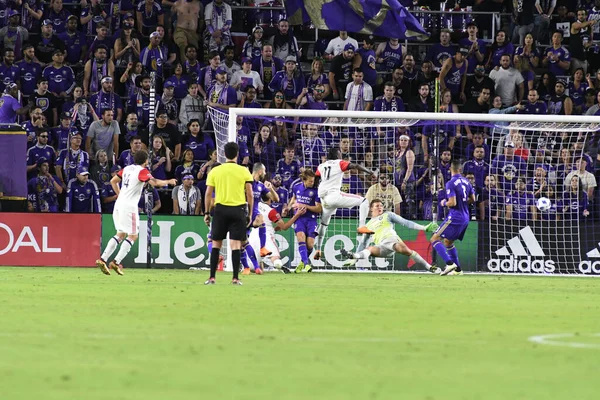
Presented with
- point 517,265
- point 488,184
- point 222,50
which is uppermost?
point 222,50

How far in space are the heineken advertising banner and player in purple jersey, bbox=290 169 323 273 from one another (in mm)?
1451

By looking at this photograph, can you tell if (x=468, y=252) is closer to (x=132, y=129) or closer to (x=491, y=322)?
(x=132, y=129)

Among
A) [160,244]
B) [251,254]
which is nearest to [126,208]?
[251,254]

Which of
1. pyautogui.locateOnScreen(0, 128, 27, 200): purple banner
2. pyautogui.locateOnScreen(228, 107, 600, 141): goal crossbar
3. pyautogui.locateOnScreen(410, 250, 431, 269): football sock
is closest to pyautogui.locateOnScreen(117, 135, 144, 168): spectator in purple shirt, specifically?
pyautogui.locateOnScreen(0, 128, 27, 200): purple banner

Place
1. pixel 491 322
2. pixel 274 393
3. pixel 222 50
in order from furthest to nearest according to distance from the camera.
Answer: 1. pixel 222 50
2. pixel 491 322
3. pixel 274 393

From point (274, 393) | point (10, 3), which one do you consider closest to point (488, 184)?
point (10, 3)

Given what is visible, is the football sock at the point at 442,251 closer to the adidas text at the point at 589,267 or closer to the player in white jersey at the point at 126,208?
the adidas text at the point at 589,267

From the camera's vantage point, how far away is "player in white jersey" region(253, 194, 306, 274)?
2262 centimetres

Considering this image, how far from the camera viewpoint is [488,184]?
83.0ft

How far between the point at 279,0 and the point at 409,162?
683 cm

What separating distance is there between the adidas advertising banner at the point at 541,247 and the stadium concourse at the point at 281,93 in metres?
0.34

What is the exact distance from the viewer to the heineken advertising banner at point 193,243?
2486cm

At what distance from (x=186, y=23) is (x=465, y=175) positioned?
7.75 m

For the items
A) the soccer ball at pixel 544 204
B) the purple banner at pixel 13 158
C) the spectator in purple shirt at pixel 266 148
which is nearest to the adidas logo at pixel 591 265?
the soccer ball at pixel 544 204
